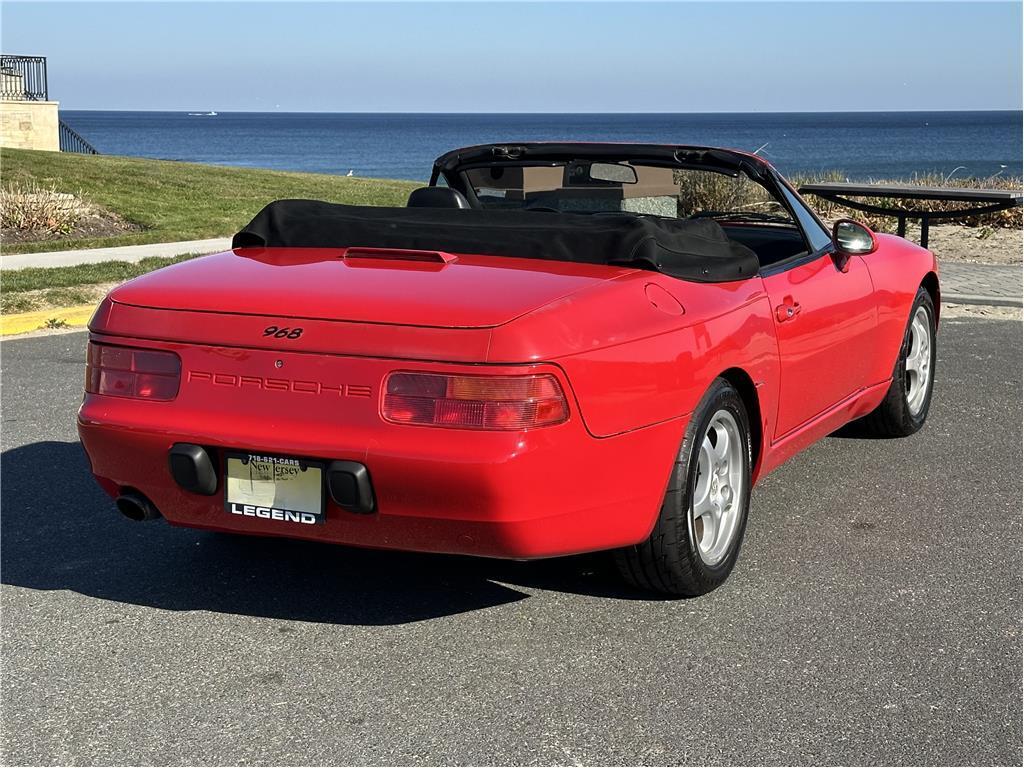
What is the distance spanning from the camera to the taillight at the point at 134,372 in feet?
12.8

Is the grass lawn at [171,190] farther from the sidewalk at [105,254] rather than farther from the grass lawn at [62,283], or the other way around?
the grass lawn at [62,283]

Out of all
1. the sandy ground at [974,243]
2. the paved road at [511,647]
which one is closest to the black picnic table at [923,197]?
the sandy ground at [974,243]

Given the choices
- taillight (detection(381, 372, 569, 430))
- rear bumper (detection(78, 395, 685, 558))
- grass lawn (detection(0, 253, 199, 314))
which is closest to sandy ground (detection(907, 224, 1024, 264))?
grass lawn (detection(0, 253, 199, 314))

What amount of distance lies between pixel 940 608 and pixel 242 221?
513 inches

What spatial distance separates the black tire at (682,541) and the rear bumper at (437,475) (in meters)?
0.07

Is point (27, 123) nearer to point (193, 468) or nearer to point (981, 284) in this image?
point (981, 284)

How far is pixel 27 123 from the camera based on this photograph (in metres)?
32.5

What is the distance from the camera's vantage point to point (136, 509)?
13.4ft

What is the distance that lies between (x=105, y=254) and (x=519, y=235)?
9.31 metres

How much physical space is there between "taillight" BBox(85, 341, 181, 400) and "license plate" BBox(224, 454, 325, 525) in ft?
0.99

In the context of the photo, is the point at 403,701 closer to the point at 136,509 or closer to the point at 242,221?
the point at 136,509

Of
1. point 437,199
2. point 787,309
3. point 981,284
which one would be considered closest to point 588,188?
point 437,199

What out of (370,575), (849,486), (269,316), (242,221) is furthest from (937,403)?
(242,221)

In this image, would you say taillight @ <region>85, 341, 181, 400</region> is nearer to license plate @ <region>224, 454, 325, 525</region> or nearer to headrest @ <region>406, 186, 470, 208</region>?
license plate @ <region>224, 454, 325, 525</region>
